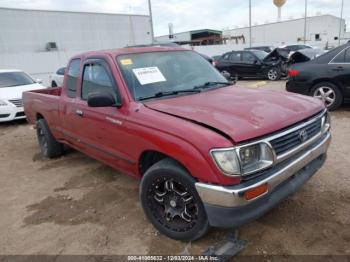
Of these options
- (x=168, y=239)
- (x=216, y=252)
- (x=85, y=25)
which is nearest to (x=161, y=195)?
(x=168, y=239)

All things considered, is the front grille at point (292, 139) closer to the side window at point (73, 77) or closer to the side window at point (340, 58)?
the side window at point (73, 77)

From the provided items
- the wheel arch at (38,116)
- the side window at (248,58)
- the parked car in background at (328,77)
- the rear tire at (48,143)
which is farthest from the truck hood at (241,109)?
the side window at (248,58)

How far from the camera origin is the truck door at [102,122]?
11.5ft

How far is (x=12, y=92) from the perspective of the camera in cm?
923

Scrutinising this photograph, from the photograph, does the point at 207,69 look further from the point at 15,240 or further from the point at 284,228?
the point at 15,240

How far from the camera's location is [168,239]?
10.3 ft

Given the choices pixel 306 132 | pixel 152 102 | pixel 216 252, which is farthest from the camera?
pixel 152 102

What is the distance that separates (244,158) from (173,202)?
880mm

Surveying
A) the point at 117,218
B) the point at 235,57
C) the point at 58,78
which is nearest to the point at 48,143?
the point at 117,218

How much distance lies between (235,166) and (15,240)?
2.46m

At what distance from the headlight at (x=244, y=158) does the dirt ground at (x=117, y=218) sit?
86cm

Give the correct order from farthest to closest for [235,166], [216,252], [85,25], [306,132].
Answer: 1. [85,25]
2. [306,132]
3. [216,252]
4. [235,166]

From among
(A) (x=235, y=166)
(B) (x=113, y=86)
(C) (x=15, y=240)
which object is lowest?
(C) (x=15, y=240)

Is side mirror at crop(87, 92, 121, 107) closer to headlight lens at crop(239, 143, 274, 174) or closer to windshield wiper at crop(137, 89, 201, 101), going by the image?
windshield wiper at crop(137, 89, 201, 101)
